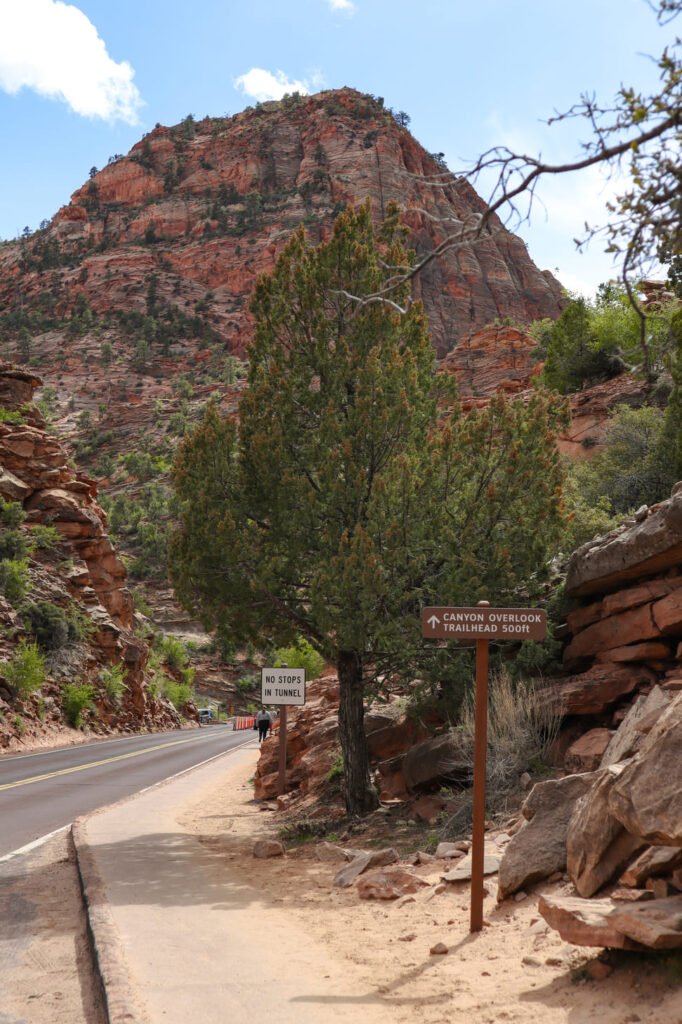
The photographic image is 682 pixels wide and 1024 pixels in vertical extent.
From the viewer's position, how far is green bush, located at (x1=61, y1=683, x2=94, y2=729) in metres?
34.8

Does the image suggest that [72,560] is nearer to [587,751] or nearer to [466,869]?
[587,751]

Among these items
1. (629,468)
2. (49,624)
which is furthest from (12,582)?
(629,468)

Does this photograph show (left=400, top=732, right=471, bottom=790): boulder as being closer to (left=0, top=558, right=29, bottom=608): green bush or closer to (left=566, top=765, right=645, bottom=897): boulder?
(left=566, top=765, right=645, bottom=897): boulder

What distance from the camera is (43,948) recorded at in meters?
6.68

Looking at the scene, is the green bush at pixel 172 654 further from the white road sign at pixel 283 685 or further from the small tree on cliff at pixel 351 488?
the small tree on cliff at pixel 351 488

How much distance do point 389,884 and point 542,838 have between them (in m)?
1.76

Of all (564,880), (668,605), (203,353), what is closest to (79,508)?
Answer: (668,605)

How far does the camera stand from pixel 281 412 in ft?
44.6

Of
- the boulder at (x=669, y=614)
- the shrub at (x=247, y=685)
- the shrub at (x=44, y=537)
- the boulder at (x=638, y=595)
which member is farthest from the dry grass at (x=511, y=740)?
the shrub at (x=247, y=685)

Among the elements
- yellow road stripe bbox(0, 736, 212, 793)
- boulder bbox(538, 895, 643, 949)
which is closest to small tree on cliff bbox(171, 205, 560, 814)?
boulder bbox(538, 895, 643, 949)

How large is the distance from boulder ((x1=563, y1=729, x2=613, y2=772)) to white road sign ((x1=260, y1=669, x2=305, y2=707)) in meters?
6.64

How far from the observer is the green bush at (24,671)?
31.5 m

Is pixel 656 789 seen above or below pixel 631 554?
below

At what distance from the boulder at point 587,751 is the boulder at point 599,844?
4128 mm
